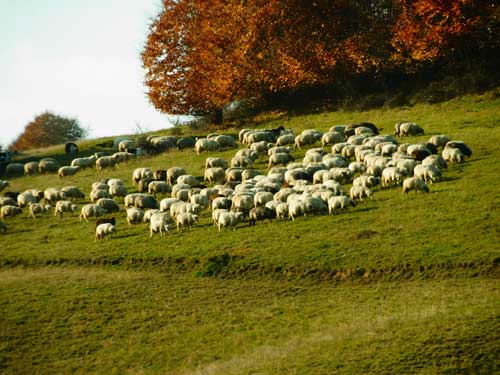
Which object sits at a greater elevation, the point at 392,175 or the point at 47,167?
the point at 47,167

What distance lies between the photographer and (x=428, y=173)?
116ft

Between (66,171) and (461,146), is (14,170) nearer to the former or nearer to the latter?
(66,171)

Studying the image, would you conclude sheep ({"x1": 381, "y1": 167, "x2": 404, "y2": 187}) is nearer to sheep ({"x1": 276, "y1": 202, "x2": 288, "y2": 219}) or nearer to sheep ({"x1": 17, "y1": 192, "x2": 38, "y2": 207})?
sheep ({"x1": 276, "y1": 202, "x2": 288, "y2": 219})

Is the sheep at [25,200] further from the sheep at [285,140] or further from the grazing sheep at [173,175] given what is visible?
the sheep at [285,140]

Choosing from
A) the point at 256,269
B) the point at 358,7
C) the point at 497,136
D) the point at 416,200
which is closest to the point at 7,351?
the point at 256,269

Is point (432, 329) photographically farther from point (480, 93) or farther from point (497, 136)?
point (480, 93)

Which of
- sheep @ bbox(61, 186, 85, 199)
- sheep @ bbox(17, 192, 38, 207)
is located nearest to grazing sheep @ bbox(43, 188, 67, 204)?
sheep @ bbox(61, 186, 85, 199)

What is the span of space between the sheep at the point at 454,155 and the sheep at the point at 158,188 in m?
14.7

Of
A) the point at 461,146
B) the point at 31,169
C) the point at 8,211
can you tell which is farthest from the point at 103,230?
the point at 31,169

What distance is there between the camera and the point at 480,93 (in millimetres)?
52188

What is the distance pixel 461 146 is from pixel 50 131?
86272mm

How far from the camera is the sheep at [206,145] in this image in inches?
2041

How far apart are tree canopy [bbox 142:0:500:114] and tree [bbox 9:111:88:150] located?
149 ft

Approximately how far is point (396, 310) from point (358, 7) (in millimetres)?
41954
